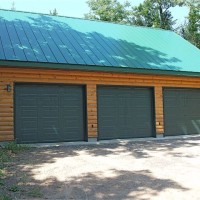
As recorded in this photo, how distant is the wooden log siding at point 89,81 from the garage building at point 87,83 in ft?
0.10

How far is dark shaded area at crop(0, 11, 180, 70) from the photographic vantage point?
1290 centimetres

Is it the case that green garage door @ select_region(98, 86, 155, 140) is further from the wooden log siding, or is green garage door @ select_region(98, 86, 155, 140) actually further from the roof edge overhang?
the roof edge overhang

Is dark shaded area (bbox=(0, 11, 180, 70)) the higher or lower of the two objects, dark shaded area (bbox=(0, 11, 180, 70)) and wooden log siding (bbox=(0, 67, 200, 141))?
Answer: the higher

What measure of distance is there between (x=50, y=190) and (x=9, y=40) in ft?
25.9

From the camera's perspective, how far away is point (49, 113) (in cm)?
1299

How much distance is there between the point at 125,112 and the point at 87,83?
2.03m

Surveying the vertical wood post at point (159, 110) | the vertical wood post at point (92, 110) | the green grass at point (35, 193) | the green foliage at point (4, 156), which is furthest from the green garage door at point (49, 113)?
the green grass at point (35, 193)

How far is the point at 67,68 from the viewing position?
42.3 feet

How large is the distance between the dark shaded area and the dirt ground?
11.0ft

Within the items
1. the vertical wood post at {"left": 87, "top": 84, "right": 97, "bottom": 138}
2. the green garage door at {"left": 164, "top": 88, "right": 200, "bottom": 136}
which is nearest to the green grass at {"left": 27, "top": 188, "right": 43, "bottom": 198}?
the vertical wood post at {"left": 87, "top": 84, "right": 97, "bottom": 138}

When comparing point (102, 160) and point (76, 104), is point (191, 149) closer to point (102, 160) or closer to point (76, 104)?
point (102, 160)

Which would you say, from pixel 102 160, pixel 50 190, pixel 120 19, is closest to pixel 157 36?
pixel 102 160

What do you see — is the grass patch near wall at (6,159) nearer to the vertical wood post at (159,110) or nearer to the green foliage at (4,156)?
the green foliage at (4,156)

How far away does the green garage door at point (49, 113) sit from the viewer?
1252 centimetres
